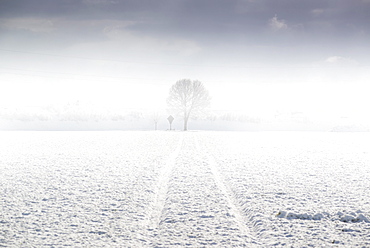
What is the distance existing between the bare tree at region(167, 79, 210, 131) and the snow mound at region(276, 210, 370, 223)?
57316 millimetres

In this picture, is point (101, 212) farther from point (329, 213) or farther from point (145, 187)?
point (329, 213)

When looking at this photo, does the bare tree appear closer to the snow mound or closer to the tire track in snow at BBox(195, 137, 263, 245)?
the tire track in snow at BBox(195, 137, 263, 245)

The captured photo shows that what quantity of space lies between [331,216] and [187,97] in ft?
192

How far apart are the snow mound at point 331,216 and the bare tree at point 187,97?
57316 millimetres

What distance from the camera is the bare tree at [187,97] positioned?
63.3m

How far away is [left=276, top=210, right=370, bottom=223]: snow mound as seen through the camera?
579cm

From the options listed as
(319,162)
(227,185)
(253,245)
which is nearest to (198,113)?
(319,162)

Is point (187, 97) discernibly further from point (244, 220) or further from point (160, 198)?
point (244, 220)

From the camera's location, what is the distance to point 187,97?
63.7m

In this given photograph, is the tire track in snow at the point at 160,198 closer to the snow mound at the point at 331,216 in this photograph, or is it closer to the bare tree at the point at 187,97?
the snow mound at the point at 331,216

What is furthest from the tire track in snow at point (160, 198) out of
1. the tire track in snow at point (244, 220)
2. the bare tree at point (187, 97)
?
the bare tree at point (187, 97)

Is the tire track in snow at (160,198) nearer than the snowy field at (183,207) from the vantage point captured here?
No

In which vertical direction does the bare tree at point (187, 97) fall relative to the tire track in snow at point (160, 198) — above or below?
above

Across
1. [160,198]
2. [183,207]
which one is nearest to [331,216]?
[183,207]
